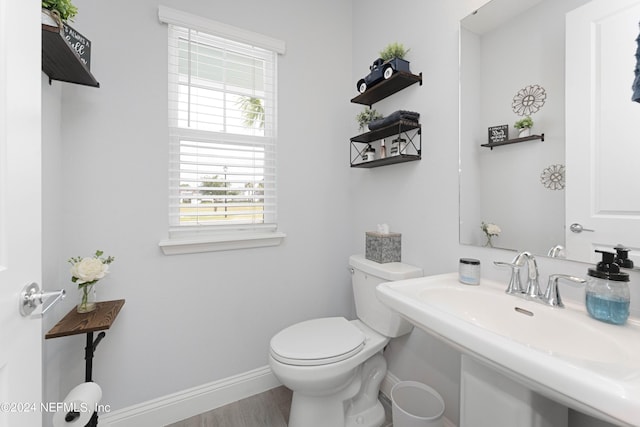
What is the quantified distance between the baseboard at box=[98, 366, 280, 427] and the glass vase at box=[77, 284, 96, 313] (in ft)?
1.92

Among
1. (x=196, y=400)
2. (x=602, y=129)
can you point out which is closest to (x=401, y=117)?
(x=602, y=129)

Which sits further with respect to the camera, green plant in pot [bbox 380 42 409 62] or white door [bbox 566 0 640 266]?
green plant in pot [bbox 380 42 409 62]

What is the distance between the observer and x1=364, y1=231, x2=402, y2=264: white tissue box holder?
1.52m

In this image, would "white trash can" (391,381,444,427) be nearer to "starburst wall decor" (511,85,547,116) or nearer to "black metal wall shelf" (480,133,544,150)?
"black metal wall shelf" (480,133,544,150)

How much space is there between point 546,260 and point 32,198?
1.53 metres

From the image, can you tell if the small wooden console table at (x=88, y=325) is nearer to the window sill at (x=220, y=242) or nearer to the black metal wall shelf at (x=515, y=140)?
the window sill at (x=220, y=242)

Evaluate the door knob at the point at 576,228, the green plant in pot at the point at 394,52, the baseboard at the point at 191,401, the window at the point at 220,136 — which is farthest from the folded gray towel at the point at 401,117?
the baseboard at the point at 191,401

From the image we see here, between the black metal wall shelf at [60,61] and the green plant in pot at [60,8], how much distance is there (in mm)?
83

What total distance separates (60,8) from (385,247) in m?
1.69

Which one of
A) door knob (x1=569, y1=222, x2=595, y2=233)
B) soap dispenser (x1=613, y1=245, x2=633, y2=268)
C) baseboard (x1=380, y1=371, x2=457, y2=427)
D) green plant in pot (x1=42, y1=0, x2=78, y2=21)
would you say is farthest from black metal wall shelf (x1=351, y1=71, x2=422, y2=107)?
baseboard (x1=380, y1=371, x2=457, y2=427)

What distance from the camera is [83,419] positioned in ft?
3.07

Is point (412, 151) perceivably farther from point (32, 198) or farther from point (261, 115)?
point (32, 198)

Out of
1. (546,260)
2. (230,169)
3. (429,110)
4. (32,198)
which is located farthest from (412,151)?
(32,198)

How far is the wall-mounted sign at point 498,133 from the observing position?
1.08 meters
